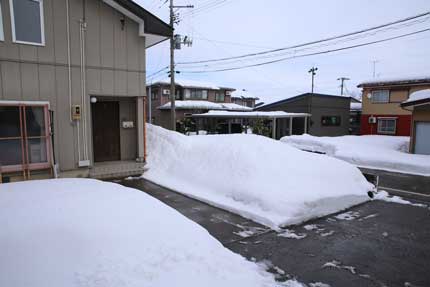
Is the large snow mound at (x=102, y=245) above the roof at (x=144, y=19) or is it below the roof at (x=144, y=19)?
below

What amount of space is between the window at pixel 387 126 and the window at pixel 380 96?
149 cm

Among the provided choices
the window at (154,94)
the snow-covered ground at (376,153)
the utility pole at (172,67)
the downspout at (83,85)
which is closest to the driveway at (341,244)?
the downspout at (83,85)

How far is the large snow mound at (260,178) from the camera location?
5465mm

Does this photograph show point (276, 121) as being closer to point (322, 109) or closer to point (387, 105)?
point (322, 109)

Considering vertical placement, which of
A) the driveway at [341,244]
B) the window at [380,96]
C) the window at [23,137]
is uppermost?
the window at [380,96]

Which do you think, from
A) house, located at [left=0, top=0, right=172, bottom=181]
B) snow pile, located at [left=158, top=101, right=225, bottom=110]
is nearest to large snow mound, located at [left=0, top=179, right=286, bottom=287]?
house, located at [left=0, top=0, right=172, bottom=181]

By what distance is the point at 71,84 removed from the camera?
7.55m

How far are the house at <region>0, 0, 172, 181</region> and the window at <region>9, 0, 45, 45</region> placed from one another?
21mm

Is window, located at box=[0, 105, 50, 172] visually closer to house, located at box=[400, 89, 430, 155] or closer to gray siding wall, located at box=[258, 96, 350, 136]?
house, located at box=[400, 89, 430, 155]

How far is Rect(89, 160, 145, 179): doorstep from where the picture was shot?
8.05m

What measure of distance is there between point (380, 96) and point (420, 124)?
8164 millimetres

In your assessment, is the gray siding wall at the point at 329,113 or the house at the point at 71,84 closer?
the house at the point at 71,84

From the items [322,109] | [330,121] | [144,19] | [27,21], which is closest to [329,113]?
[330,121]

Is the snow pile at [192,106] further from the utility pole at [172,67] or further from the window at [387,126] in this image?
the window at [387,126]
